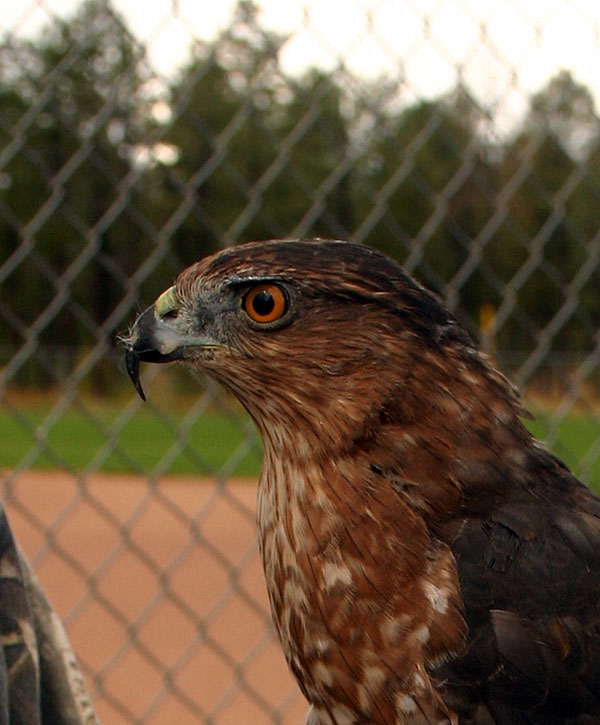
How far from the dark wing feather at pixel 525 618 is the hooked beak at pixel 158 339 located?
1.35ft

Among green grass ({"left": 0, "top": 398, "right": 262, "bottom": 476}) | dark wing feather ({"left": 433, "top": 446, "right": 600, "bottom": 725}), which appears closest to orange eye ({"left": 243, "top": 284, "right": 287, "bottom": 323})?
dark wing feather ({"left": 433, "top": 446, "right": 600, "bottom": 725})

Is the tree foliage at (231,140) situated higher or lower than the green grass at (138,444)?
higher

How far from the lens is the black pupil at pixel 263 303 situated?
4.23 ft

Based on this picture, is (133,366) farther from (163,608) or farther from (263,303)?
(163,608)

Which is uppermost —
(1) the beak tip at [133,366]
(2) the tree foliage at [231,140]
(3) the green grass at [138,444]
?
(2) the tree foliage at [231,140]

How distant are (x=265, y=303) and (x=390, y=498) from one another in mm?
298

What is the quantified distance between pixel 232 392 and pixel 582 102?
2.28m

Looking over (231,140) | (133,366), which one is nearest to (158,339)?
(133,366)

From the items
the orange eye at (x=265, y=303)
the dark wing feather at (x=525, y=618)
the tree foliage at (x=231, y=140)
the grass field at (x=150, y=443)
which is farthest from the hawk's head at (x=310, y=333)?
the grass field at (x=150, y=443)

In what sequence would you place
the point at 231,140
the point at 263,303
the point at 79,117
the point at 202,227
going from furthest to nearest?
the point at 202,227
the point at 79,117
the point at 231,140
the point at 263,303

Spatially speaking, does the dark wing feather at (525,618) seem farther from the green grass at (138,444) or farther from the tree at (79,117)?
the green grass at (138,444)

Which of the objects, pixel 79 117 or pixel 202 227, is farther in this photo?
pixel 202 227

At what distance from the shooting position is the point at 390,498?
1.20 metres

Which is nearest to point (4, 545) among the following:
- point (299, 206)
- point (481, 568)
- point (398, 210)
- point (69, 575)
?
point (481, 568)
